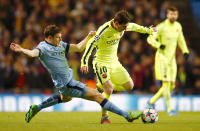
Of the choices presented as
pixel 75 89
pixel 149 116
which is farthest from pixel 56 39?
pixel 149 116

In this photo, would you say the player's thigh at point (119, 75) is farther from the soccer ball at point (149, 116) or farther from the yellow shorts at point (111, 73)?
the soccer ball at point (149, 116)

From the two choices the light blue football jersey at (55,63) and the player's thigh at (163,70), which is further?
the player's thigh at (163,70)

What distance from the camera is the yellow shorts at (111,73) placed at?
10812 mm

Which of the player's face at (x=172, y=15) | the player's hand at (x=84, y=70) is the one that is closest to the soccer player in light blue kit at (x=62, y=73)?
the player's hand at (x=84, y=70)

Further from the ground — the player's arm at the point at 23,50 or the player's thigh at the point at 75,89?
the player's arm at the point at 23,50

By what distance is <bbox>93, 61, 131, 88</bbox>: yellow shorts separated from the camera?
1081cm

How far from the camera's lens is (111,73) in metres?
11.0

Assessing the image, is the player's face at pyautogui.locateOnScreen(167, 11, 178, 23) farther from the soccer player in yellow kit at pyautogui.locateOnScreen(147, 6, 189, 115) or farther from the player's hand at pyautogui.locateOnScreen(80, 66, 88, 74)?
the player's hand at pyautogui.locateOnScreen(80, 66, 88, 74)

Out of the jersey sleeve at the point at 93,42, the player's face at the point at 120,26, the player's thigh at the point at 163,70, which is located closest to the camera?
the player's face at the point at 120,26

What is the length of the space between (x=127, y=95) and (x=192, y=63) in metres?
2.88

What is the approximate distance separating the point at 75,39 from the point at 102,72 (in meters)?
8.41

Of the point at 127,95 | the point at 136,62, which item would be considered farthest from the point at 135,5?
the point at 127,95

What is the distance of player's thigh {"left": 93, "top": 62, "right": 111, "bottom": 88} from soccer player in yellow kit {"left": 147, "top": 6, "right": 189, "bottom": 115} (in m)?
2.96

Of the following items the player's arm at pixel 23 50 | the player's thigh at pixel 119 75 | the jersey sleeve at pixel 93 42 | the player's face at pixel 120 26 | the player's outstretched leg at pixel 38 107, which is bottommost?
the player's outstretched leg at pixel 38 107
